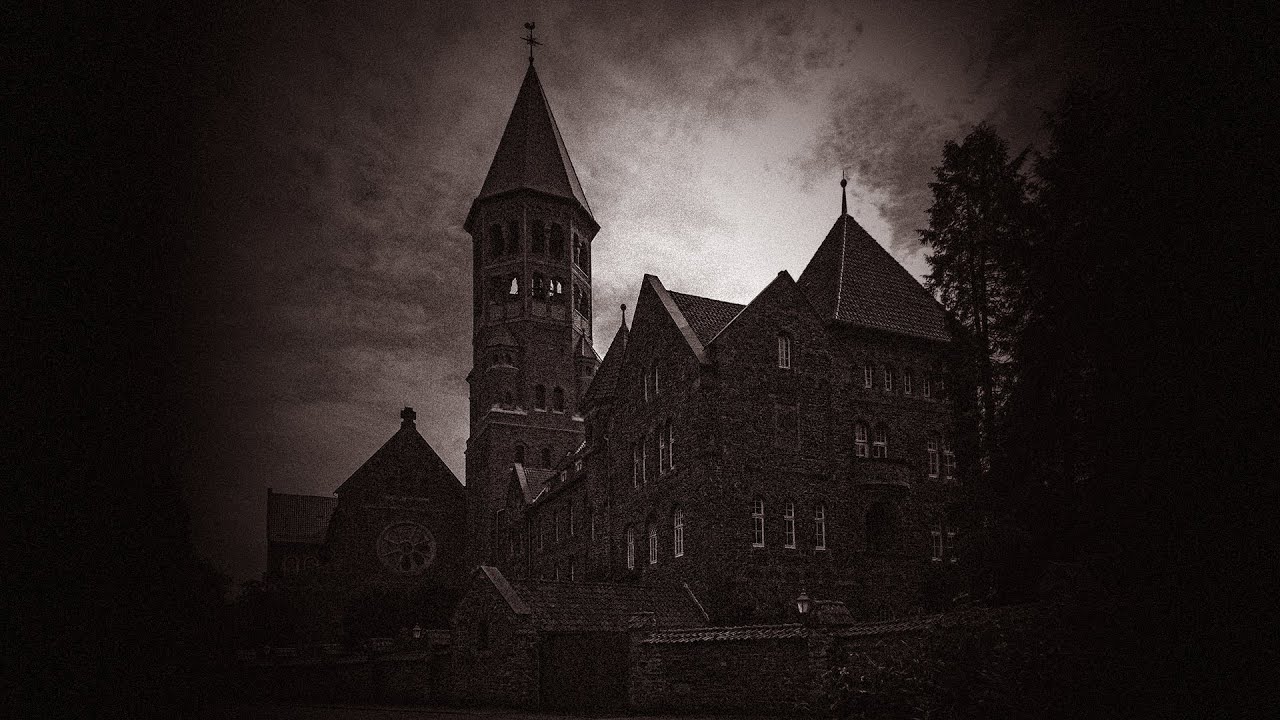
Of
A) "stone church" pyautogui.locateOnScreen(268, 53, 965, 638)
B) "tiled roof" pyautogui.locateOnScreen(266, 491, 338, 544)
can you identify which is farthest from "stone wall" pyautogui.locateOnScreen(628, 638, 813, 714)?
"tiled roof" pyautogui.locateOnScreen(266, 491, 338, 544)

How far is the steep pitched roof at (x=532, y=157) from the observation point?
69312mm

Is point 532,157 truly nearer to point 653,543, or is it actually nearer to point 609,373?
point 609,373

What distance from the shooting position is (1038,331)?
1627cm

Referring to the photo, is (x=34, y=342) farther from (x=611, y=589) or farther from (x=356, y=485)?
(x=356, y=485)

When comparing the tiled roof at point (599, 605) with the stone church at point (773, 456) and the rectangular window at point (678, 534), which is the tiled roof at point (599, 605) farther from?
the rectangular window at point (678, 534)

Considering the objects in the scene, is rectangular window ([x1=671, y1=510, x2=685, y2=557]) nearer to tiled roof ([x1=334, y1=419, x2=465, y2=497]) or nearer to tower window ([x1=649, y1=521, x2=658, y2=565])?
tower window ([x1=649, y1=521, x2=658, y2=565])

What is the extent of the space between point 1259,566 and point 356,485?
59188 millimetres

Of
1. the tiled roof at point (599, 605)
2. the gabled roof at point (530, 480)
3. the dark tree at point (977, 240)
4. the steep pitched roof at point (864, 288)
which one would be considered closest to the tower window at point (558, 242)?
the gabled roof at point (530, 480)

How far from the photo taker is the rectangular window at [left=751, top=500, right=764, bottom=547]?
33.0m

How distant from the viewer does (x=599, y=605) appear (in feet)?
98.6

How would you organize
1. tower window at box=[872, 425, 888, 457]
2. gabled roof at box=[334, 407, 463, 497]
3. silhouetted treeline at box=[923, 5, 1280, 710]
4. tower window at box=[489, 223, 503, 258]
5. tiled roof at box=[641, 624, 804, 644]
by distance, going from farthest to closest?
tower window at box=[489, 223, 503, 258], gabled roof at box=[334, 407, 463, 497], tower window at box=[872, 425, 888, 457], tiled roof at box=[641, 624, 804, 644], silhouetted treeline at box=[923, 5, 1280, 710]

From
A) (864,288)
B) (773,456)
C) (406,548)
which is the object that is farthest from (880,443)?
(406,548)

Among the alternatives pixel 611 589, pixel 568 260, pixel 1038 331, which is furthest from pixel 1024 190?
pixel 568 260

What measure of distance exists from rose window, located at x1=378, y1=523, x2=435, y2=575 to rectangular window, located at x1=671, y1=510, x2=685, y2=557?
3423cm
